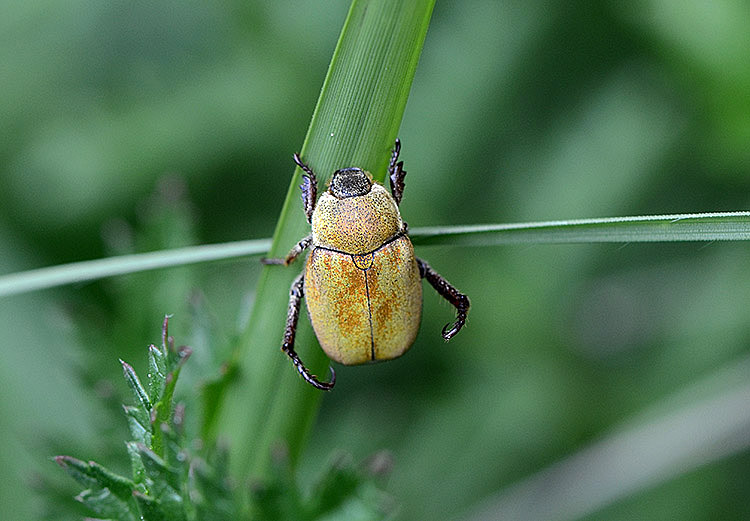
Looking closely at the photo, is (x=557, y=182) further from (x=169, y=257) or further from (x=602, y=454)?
(x=169, y=257)

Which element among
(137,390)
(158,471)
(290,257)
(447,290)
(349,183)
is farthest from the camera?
(447,290)

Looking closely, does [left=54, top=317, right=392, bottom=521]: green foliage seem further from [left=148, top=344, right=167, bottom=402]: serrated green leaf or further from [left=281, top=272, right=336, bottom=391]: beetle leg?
[left=281, top=272, right=336, bottom=391]: beetle leg

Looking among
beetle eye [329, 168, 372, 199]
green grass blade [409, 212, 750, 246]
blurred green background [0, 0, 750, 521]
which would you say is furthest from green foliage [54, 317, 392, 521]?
blurred green background [0, 0, 750, 521]

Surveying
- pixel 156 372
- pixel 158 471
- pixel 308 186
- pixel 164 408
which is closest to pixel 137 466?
pixel 158 471

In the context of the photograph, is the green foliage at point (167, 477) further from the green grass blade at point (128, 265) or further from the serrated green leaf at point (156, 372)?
the green grass blade at point (128, 265)

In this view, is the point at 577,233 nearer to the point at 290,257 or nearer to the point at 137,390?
the point at 290,257
